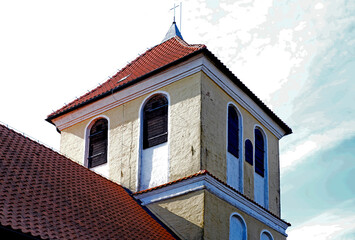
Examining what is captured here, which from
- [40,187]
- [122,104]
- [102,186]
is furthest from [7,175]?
[122,104]

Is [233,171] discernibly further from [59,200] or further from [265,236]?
[59,200]

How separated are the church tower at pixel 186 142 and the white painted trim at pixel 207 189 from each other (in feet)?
0.08

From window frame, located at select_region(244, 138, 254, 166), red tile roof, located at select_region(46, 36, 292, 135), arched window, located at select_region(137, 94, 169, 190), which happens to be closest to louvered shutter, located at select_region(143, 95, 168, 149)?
arched window, located at select_region(137, 94, 169, 190)

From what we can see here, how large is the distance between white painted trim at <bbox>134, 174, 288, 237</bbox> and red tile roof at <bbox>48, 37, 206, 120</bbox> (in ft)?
10.9

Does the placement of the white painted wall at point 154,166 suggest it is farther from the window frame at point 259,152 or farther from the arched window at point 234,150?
the window frame at point 259,152

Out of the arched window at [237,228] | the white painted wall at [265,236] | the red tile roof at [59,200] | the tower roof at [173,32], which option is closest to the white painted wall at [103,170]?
the red tile roof at [59,200]

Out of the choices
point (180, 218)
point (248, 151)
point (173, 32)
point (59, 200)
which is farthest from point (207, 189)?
point (173, 32)

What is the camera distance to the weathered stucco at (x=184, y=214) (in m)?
13.7

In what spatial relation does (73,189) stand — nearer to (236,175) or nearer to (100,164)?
(100,164)

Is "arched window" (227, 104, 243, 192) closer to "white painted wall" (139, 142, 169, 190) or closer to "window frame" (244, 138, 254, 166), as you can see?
"window frame" (244, 138, 254, 166)

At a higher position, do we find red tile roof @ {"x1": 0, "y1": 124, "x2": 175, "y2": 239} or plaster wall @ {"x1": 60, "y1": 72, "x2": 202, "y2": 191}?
plaster wall @ {"x1": 60, "y1": 72, "x2": 202, "y2": 191}

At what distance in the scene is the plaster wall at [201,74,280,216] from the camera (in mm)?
14734

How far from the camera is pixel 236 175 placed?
15.7 meters

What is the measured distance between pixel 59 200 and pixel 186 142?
4.04 meters
